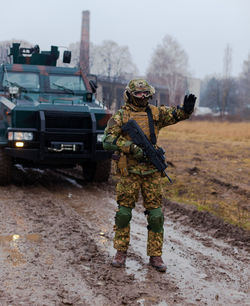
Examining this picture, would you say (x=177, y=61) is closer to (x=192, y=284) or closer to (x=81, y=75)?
(x=81, y=75)

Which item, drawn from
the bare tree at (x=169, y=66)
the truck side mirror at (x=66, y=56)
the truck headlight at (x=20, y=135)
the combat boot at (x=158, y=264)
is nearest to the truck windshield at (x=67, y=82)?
the truck side mirror at (x=66, y=56)

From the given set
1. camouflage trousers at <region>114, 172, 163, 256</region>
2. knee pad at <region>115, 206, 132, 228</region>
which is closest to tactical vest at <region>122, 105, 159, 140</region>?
camouflage trousers at <region>114, 172, 163, 256</region>

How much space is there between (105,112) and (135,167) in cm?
374

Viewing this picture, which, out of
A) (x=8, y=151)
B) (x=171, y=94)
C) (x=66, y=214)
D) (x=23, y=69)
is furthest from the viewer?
(x=171, y=94)

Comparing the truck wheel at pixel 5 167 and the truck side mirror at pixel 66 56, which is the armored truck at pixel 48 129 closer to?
the truck wheel at pixel 5 167

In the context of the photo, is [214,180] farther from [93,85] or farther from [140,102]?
[140,102]

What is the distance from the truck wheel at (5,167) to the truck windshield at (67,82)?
1710 mm

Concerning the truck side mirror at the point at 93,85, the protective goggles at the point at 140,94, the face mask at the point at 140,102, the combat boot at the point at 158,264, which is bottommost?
the combat boot at the point at 158,264

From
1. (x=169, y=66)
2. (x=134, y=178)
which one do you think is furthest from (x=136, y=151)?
(x=169, y=66)

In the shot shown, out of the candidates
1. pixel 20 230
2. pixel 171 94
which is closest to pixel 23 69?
pixel 20 230

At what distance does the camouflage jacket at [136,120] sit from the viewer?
4516mm

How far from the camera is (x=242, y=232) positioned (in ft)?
19.5

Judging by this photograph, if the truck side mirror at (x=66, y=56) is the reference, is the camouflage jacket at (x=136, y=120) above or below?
below

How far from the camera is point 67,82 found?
30.8 feet
